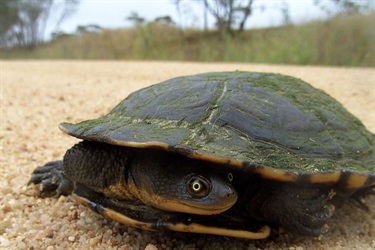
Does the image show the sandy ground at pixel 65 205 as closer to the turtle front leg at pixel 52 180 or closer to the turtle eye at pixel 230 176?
the turtle front leg at pixel 52 180

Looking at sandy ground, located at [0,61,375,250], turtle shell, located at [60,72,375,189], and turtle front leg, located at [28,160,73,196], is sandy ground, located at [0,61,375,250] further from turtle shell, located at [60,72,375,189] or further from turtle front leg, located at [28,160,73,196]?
turtle shell, located at [60,72,375,189]

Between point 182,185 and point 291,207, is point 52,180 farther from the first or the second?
point 291,207

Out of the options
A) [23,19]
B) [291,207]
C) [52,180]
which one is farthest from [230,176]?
[23,19]

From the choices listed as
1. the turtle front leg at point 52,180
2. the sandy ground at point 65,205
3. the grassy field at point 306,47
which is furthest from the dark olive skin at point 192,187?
the grassy field at point 306,47

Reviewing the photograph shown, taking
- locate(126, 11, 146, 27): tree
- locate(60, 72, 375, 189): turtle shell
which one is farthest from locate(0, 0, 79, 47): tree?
locate(60, 72, 375, 189): turtle shell

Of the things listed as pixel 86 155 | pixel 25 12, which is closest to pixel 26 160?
pixel 86 155
